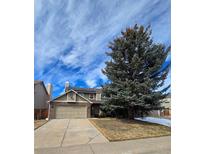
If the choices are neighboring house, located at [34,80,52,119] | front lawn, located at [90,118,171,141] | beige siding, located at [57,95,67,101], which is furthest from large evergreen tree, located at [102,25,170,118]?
neighboring house, located at [34,80,52,119]

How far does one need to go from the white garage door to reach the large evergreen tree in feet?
9.70

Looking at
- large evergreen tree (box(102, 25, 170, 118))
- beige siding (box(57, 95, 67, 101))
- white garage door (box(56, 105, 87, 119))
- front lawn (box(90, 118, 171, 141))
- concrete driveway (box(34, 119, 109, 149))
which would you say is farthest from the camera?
beige siding (box(57, 95, 67, 101))

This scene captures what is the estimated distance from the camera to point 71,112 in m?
9.70

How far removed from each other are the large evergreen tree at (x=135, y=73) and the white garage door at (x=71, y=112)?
296 centimetres

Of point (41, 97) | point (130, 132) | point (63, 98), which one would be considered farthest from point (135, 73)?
point (41, 97)

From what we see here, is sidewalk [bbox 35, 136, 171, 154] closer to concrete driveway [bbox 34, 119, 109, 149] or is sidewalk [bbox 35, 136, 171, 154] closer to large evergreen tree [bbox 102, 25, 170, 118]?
concrete driveway [bbox 34, 119, 109, 149]

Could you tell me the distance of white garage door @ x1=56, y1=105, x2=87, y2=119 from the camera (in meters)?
9.49

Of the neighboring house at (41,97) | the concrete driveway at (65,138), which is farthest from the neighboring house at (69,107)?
the concrete driveway at (65,138)

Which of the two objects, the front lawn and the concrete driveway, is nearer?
the concrete driveway

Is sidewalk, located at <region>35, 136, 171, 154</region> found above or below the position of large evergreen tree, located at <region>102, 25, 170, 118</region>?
below

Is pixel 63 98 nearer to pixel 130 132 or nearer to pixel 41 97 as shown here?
pixel 41 97
